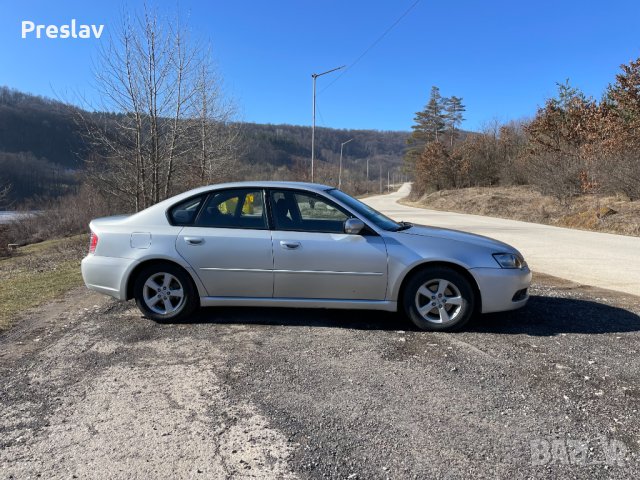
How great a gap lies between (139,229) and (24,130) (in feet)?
335

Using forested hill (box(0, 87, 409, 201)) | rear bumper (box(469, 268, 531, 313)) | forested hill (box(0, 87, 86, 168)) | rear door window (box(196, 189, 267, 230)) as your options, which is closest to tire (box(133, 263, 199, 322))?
rear door window (box(196, 189, 267, 230))

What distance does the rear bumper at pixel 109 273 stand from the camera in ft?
16.9

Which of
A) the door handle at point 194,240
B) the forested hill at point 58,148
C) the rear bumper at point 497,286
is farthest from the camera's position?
the forested hill at point 58,148

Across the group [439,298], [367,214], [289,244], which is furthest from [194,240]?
[439,298]

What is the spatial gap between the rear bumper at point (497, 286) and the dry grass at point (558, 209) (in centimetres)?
1278

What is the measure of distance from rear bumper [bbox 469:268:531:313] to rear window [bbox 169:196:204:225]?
2.98 meters

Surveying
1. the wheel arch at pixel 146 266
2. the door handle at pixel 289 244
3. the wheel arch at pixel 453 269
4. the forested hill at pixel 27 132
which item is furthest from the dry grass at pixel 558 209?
the forested hill at pixel 27 132

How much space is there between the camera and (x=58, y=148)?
9131 centimetres

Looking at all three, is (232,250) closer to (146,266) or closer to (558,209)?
(146,266)

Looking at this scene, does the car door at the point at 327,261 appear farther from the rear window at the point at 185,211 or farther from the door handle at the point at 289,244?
the rear window at the point at 185,211

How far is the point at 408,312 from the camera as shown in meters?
4.80

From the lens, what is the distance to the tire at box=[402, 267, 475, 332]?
15.6ft

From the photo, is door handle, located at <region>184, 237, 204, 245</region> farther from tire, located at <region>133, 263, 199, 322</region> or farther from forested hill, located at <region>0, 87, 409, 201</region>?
forested hill, located at <region>0, 87, 409, 201</region>

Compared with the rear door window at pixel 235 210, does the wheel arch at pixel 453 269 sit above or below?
below
